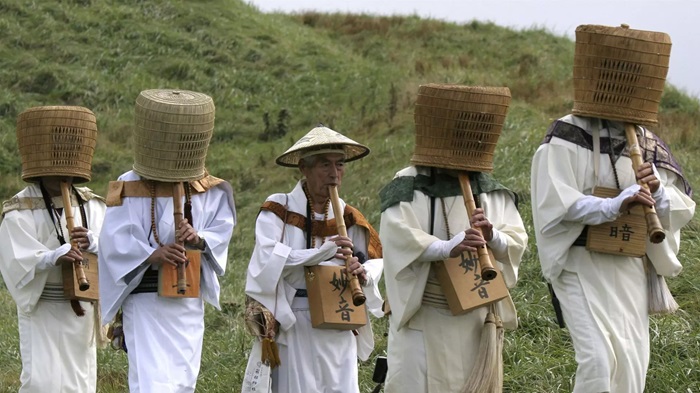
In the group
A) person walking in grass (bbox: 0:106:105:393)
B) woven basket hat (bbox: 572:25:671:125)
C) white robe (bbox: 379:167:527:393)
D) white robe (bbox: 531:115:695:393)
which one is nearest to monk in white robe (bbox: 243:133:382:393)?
white robe (bbox: 379:167:527:393)

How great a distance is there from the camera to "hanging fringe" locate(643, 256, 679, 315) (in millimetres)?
8297

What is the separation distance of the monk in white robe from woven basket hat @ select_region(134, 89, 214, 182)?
2.18 ft

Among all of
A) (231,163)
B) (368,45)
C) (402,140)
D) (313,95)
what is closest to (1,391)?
(402,140)

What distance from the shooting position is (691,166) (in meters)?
15.4

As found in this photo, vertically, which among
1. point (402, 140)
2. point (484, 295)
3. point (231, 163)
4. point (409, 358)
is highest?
point (484, 295)

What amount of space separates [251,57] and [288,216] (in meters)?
21.9

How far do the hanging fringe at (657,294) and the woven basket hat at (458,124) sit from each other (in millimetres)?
1364

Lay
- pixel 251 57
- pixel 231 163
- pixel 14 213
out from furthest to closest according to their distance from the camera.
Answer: pixel 251 57
pixel 231 163
pixel 14 213

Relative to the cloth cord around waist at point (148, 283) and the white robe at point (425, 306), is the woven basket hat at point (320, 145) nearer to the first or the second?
the white robe at point (425, 306)

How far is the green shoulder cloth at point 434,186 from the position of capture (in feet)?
26.6

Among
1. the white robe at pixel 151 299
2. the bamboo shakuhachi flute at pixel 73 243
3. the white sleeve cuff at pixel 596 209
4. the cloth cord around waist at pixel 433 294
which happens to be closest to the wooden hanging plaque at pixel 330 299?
the cloth cord around waist at pixel 433 294

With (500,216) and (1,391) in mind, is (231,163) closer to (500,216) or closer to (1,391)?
(1,391)

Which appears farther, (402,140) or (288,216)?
(402,140)

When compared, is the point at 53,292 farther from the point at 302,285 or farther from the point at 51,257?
the point at 302,285
